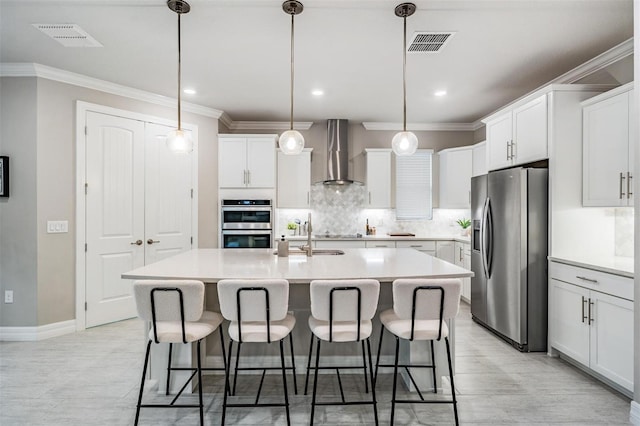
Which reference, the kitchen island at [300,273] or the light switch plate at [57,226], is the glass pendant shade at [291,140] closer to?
the kitchen island at [300,273]

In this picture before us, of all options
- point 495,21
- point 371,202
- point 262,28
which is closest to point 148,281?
point 262,28

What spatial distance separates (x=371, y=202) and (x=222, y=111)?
8.78 ft

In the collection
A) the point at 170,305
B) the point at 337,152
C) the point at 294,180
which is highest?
the point at 337,152

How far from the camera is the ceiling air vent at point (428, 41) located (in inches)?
112

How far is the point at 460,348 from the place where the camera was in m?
3.33

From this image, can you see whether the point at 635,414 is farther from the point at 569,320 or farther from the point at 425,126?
the point at 425,126

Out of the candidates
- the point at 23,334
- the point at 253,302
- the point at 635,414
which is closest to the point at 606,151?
the point at 635,414

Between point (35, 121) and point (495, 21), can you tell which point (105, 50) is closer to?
point (35, 121)

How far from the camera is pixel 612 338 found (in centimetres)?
249

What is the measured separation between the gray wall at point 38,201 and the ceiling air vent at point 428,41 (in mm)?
3588

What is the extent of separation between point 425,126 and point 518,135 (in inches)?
93.1

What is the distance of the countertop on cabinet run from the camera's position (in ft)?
7.92

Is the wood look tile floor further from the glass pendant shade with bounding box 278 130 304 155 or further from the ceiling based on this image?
the ceiling

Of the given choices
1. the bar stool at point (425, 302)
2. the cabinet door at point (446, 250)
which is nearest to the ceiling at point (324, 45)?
the bar stool at point (425, 302)
